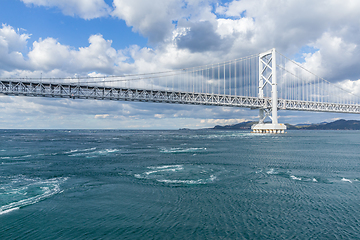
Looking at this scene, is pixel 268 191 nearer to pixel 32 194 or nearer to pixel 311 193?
pixel 311 193

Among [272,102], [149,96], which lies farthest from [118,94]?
[272,102]

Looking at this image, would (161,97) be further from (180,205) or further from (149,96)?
(180,205)

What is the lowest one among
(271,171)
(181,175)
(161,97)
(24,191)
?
(271,171)

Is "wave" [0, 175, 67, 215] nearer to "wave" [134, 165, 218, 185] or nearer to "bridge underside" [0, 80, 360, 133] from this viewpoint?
"wave" [134, 165, 218, 185]

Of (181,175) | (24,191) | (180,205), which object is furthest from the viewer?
(181,175)

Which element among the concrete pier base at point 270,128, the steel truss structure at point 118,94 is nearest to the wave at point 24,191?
the steel truss structure at point 118,94

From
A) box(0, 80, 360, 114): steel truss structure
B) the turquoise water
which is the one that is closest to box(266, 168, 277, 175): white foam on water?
the turquoise water

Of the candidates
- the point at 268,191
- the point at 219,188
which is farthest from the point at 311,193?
the point at 219,188

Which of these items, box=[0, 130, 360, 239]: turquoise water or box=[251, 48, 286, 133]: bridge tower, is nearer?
box=[0, 130, 360, 239]: turquoise water
